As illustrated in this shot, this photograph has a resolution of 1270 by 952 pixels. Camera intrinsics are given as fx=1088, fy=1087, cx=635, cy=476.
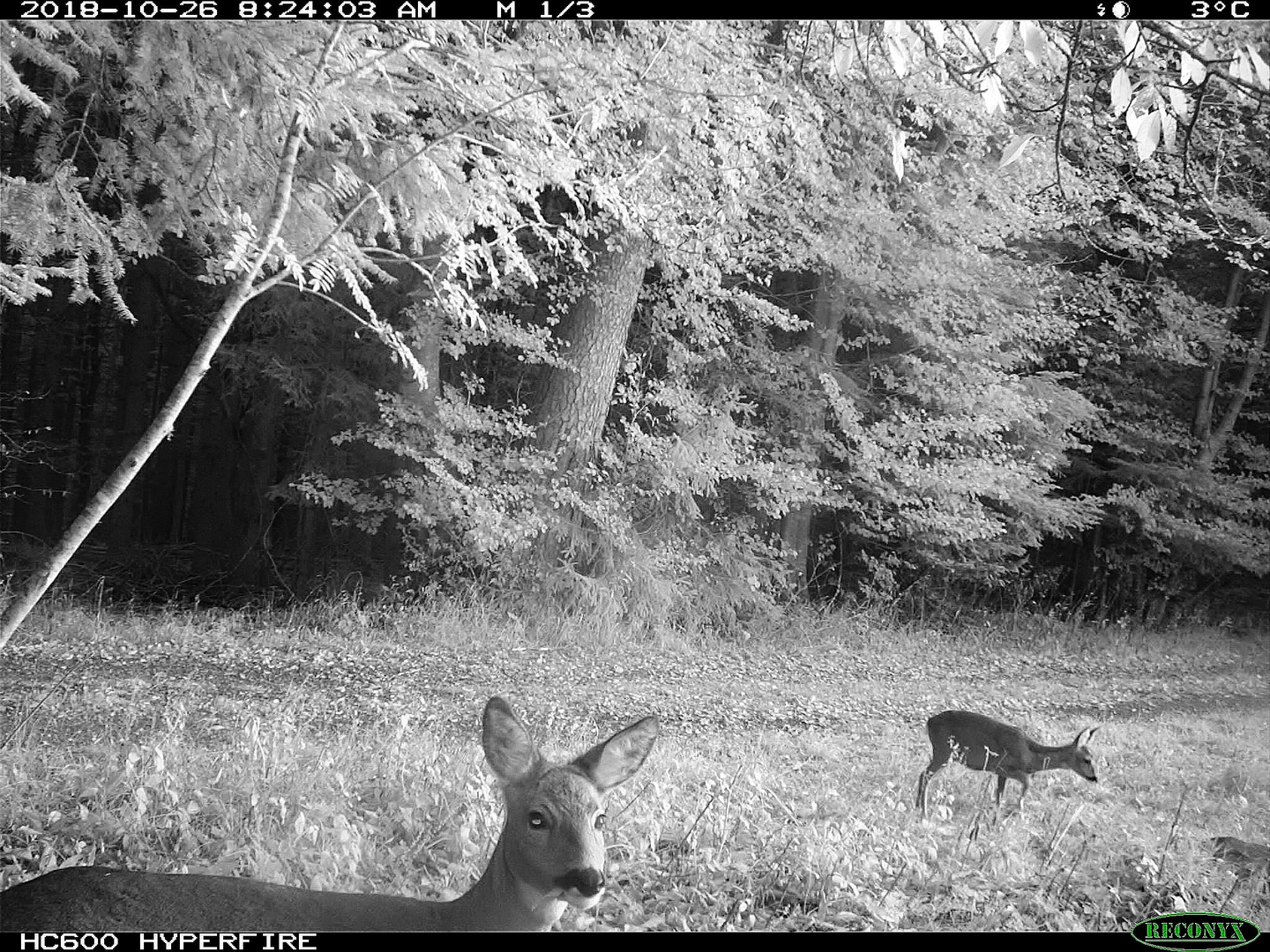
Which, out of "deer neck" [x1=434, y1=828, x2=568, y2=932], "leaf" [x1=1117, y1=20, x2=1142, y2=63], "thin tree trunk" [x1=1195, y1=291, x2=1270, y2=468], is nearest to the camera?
"deer neck" [x1=434, y1=828, x2=568, y2=932]

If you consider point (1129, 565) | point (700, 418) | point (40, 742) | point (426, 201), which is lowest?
point (40, 742)

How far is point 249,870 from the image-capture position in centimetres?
262

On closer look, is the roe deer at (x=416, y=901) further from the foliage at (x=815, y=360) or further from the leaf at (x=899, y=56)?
the foliage at (x=815, y=360)

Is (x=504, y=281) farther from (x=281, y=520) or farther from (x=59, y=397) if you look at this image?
(x=59, y=397)

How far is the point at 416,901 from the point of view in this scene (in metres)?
2.09

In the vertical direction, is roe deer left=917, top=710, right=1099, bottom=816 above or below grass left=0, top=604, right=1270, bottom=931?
above

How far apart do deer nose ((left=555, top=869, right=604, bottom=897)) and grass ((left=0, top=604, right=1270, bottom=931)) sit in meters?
0.44

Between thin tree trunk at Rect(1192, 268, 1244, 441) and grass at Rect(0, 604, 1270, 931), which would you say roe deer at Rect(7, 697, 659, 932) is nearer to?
grass at Rect(0, 604, 1270, 931)

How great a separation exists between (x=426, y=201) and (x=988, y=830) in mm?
2654

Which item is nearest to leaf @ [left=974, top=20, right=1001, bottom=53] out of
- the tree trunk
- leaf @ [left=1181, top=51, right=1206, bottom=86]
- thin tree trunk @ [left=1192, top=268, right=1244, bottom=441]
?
leaf @ [left=1181, top=51, right=1206, bottom=86]

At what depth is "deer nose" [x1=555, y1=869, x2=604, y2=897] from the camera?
5.96ft

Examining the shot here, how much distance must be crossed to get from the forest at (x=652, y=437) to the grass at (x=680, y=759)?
Answer: 2 cm

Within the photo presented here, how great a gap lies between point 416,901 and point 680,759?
1.74m

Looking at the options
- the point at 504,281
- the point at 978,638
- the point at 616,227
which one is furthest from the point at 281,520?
the point at 978,638
